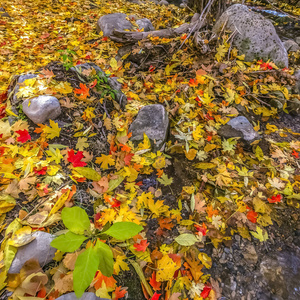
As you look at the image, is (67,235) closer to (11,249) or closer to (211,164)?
(11,249)

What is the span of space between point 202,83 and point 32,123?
7.88 ft

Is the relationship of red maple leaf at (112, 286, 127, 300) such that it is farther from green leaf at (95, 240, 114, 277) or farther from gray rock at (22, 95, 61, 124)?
gray rock at (22, 95, 61, 124)

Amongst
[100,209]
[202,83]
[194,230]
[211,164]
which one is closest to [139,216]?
[100,209]

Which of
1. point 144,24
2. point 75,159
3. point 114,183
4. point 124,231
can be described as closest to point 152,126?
point 114,183

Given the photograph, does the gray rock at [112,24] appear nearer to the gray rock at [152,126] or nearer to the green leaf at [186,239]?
the gray rock at [152,126]

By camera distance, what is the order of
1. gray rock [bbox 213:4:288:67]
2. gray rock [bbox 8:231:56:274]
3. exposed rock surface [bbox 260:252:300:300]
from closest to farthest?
gray rock [bbox 8:231:56:274] < exposed rock surface [bbox 260:252:300:300] < gray rock [bbox 213:4:288:67]

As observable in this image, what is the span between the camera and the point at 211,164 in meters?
2.21

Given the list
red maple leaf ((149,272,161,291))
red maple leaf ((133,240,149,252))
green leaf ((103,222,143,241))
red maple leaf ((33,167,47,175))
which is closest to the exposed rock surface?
red maple leaf ((149,272,161,291))

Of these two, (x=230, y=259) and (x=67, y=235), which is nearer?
(x=67, y=235)

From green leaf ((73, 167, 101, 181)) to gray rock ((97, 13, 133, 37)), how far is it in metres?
3.48

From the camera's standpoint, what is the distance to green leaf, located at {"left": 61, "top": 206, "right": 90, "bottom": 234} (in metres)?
1.15

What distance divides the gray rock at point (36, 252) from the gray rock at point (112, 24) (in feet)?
13.6

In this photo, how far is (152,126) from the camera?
2266mm

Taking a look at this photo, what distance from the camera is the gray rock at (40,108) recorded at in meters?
2.01
